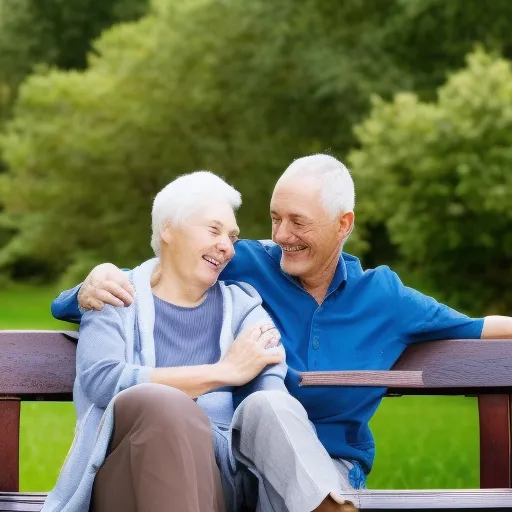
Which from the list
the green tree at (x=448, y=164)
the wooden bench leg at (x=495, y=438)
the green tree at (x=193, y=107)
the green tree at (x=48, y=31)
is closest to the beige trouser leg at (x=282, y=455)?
the wooden bench leg at (x=495, y=438)

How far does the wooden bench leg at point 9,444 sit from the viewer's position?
3.75m

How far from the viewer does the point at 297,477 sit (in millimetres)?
2982

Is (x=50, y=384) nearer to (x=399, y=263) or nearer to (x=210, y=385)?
(x=210, y=385)

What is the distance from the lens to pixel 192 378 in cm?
329

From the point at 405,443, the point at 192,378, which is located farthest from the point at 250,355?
the point at 405,443

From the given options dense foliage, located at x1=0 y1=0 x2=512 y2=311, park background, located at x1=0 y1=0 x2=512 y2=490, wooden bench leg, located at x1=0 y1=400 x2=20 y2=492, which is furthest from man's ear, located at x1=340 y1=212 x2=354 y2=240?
dense foliage, located at x1=0 y1=0 x2=512 y2=311

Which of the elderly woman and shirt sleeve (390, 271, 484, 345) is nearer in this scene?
the elderly woman

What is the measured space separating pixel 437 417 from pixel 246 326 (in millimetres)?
8072

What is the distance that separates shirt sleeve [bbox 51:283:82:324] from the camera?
11.5ft

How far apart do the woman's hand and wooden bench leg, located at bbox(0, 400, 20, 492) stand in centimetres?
77

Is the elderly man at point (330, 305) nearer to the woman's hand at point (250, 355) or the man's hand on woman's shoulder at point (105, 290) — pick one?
the woman's hand at point (250, 355)

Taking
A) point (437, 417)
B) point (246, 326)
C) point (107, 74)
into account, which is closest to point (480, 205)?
point (437, 417)

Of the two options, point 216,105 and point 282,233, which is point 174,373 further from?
point 216,105

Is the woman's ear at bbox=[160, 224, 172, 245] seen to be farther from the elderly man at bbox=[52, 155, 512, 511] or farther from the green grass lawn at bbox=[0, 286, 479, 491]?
the green grass lawn at bbox=[0, 286, 479, 491]
